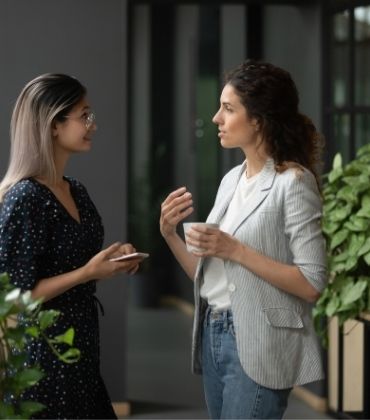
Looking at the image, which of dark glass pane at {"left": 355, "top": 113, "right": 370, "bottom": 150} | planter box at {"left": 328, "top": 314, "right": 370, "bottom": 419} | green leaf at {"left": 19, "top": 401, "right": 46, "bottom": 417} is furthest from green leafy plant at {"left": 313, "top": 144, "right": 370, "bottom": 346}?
green leaf at {"left": 19, "top": 401, "right": 46, "bottom": 417}

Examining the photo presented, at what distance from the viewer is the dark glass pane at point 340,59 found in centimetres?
613

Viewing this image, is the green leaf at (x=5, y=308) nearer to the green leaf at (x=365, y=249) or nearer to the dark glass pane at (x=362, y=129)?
the green leaf at (x=365, y=249)

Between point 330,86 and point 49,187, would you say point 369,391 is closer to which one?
point 330,86

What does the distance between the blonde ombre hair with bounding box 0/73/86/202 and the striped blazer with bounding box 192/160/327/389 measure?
1.65 ft

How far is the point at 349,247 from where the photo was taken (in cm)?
492

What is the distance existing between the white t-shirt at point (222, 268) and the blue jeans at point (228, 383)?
32mm

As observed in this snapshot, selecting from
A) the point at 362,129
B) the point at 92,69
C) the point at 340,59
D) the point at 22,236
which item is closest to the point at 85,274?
the point at 22,236

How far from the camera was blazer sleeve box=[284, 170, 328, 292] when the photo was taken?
8.79 feet

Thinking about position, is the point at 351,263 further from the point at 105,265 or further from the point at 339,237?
the point at 105,265

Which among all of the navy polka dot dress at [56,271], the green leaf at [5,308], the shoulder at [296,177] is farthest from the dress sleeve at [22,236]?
the green leaf at [5,308]

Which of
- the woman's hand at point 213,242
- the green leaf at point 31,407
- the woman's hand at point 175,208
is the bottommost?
the green leaf at point 31,407

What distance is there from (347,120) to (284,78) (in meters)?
3.46

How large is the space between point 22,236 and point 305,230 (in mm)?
680

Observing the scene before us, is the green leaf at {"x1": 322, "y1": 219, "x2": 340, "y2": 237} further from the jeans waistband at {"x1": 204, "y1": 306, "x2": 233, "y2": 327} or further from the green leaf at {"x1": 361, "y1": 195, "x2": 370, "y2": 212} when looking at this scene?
the jeans waistband at {"x1": 204, "y1": 306, "x2": 233, "y2": 327}
